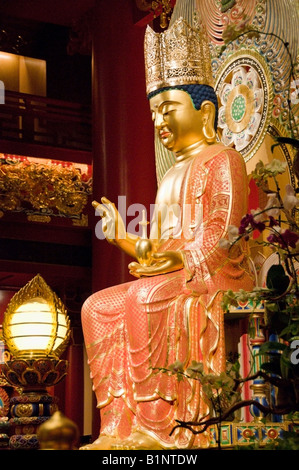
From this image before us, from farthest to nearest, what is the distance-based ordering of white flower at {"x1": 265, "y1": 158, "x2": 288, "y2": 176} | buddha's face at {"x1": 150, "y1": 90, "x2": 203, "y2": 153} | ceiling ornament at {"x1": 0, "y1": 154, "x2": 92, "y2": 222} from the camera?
ceiling ornament at {"x1": 0, "y1": 154, "x2": 92, "y2": 222} → buddha's face at {"x1": 150, "y1": 90, "x2": 203, "y2": 153} → white flower at {"x1": 265, "y1": 158, "x2": 288, "y2": 176}

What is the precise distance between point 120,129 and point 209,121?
1.81 m

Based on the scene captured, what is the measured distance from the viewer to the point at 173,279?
133 inches

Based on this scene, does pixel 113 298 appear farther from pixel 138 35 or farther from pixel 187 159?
pixel 138 35

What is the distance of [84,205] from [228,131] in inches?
147

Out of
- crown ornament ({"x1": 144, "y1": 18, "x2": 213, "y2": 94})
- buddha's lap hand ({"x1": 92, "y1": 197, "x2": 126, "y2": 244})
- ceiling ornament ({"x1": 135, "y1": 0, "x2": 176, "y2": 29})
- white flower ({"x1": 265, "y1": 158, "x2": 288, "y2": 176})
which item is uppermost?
ceiling ornament ({"x1": 135, "y1": 0, "x2": 176, "y2": 29})

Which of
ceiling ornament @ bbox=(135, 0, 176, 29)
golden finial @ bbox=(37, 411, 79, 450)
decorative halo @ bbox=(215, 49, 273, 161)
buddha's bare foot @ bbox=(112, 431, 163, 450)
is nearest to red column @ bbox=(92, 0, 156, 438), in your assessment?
ceiling ornament @ bbox=(135, 0, 176, 29)

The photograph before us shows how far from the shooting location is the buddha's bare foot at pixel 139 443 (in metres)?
3.10

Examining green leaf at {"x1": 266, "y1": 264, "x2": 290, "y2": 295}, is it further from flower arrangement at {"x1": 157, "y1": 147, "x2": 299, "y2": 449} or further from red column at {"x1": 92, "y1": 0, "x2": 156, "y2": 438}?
red column at {"x1": 92, "y1": 0, "x2": 156, "y2": 438}

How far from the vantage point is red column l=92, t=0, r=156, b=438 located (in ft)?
18.0

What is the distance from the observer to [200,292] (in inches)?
132

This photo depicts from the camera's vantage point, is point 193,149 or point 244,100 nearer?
point 193,149

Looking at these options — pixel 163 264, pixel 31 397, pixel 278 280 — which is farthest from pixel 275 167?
pixel 31 397

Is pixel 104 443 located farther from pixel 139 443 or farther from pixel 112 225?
pixel 112 225

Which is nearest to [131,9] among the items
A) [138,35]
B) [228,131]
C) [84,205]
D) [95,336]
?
[138,35]
